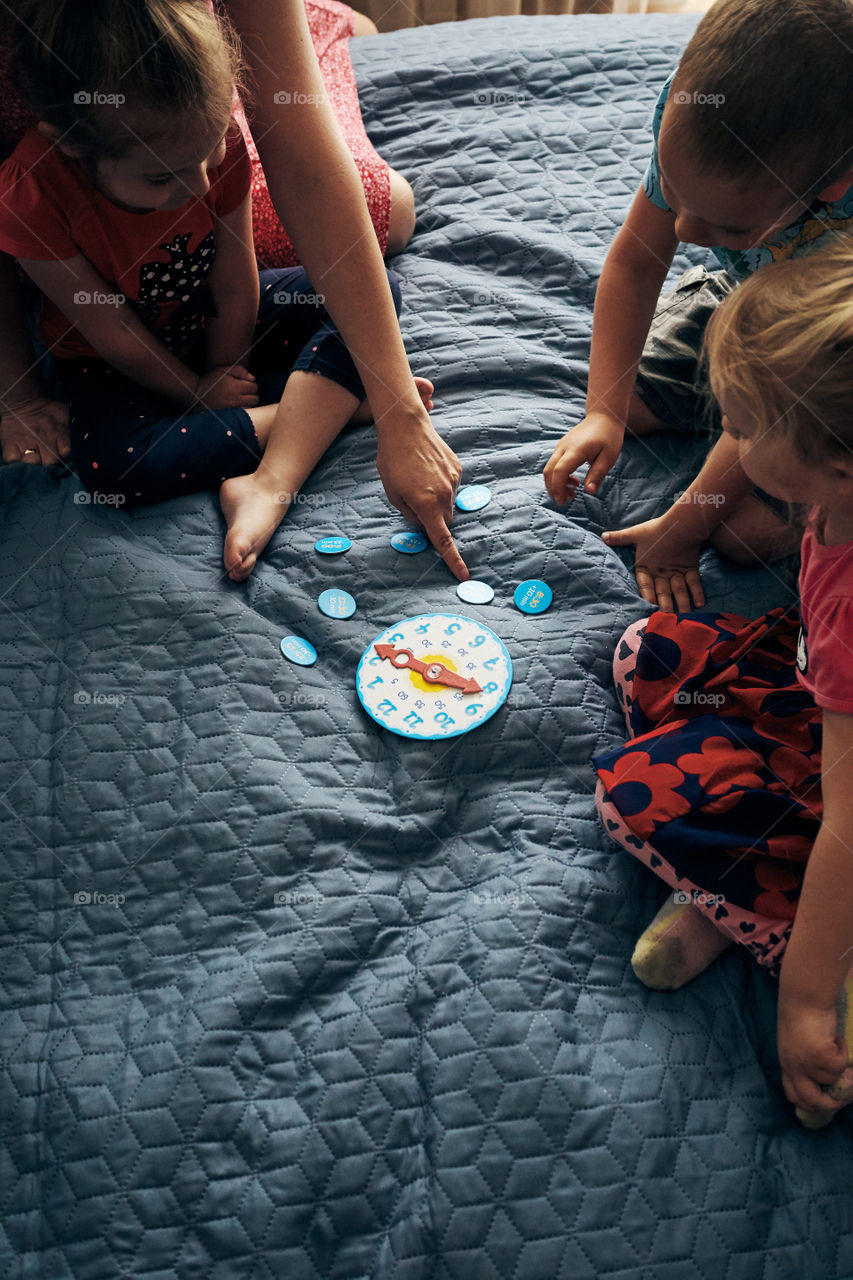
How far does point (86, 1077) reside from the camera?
70cm

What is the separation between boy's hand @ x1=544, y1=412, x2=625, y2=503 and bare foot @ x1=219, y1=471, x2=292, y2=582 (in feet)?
0.95

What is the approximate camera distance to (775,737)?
819 millimetres

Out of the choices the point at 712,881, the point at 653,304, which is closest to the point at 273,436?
the point at 653,304

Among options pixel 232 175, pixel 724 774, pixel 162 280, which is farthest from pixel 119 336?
pixel 724 774

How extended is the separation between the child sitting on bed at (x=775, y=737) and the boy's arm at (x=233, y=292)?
608mm

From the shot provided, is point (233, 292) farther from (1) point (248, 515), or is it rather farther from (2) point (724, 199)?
(2) point (724, 199)

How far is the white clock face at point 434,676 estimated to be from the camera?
887 mm

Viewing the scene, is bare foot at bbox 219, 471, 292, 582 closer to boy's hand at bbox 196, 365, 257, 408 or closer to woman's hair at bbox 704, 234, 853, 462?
boy's hand at bbox 196, 365, 257, 408

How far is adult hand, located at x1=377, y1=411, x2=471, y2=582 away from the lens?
39.0 inches

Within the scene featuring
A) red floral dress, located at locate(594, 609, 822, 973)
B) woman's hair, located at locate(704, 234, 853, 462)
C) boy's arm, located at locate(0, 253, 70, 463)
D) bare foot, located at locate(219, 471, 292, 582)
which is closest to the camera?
woman's hair, located at locate(704, 234, 853, 462)

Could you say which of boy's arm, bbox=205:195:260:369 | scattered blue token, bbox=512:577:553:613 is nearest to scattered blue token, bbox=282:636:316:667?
scattered blue token, bbox=512:577:553:613

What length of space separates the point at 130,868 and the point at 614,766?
1.33 feet

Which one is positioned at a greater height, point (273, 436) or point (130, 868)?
point (273, 436)

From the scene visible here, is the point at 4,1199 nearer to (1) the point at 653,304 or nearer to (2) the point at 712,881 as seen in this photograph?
(2) the point at 712,881
